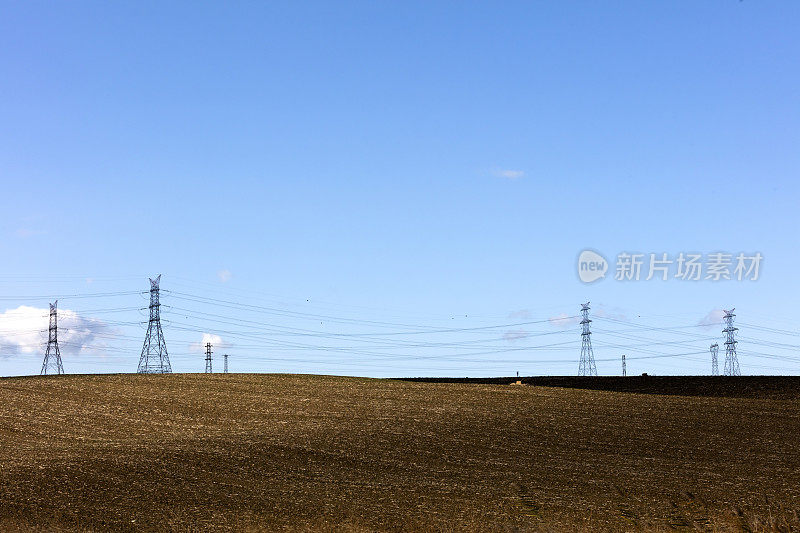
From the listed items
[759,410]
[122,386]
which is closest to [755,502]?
[759,410]

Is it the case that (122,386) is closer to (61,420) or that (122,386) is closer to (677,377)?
(61,420)

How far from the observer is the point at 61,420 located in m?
32.2

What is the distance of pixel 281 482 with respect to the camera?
21391 mm

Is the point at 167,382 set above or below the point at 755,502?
above

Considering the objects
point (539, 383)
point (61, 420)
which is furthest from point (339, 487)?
point (539, 383)

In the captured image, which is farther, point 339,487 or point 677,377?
point 677,377

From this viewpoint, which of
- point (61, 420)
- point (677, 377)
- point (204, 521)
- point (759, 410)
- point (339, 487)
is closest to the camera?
point (204, 521)

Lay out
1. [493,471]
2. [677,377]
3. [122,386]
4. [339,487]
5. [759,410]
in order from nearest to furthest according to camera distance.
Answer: [339,487]
[493,471]
[759,410]
[122,386]
[677,377]

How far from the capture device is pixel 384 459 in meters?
25.0

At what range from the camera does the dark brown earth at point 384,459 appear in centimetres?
1786

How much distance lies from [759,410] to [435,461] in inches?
878

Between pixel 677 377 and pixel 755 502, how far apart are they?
3522 centimetres

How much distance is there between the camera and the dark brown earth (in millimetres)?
17859

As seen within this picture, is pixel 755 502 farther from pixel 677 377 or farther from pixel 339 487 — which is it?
pixel 677 377
